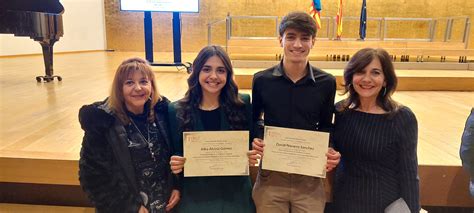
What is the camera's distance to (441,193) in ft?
6.31

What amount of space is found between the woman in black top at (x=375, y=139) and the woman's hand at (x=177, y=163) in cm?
71

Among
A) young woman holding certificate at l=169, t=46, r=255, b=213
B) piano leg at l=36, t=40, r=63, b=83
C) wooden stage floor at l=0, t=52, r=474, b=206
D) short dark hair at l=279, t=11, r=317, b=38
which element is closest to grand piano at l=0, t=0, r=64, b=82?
piano leg at l=36, t=40, r=63, b=83

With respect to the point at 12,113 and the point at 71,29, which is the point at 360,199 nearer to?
the point at 12,113

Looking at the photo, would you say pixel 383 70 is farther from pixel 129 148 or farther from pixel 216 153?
pixel 129 148

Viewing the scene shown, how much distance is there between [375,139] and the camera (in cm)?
148

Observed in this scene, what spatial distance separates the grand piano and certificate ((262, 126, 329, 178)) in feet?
11.4

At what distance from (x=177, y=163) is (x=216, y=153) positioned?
0.17 metres

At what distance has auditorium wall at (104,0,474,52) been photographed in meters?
9.50

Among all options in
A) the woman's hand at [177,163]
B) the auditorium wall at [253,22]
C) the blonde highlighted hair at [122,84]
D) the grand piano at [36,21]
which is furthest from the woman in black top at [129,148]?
the auditorium wall at [253,22]

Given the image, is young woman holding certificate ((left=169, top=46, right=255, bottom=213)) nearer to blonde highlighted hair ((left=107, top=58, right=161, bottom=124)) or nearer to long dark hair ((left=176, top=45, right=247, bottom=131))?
long dark hair ((left=176, top=45, right=247, bottom=131))

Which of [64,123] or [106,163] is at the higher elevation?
[106,163]

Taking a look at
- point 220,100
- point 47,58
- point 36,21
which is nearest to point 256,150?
point 220,100

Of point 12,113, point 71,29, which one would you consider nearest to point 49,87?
point 12,113

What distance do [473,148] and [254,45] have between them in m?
5.25
